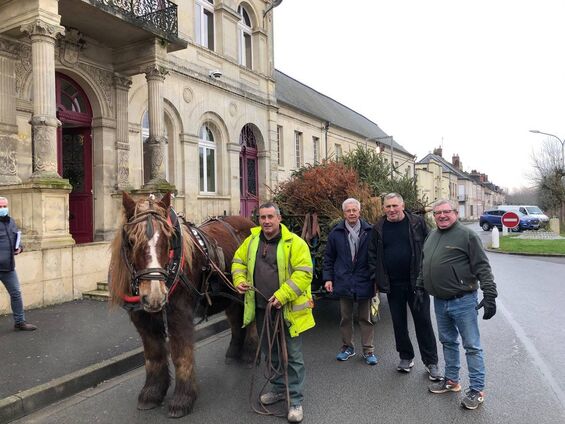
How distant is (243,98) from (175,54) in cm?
392

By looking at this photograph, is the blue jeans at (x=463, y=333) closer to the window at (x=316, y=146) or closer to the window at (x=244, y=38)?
the window at (x=244, y=38)

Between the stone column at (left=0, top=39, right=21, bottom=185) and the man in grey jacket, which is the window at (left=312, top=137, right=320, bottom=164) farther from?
the man in grey jacket

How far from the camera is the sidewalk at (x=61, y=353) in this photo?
4.36m

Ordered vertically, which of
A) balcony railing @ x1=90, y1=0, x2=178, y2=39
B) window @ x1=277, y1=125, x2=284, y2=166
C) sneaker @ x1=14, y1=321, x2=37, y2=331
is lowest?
sneaker @ x1=14, y1=321, x2=37, y2=331

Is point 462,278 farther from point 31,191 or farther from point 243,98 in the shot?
point 243,98

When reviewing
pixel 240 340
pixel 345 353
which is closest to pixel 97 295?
pixel 240 340

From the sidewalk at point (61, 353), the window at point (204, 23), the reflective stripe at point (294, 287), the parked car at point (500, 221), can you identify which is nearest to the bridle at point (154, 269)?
the reflective stripe at point (294, 287)

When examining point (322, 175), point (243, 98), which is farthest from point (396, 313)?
point (243, 98)

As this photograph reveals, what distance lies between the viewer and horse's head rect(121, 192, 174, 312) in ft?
11.0

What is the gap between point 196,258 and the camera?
14.4ft

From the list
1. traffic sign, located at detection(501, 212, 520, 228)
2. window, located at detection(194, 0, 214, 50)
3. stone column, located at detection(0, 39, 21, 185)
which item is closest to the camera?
stone column, located at detection(0, 39, 21, 185)

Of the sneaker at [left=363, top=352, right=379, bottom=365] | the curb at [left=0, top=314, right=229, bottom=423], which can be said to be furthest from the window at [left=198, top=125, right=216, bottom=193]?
the sneaker at [left=363, top=352, right=379, bottom=365]

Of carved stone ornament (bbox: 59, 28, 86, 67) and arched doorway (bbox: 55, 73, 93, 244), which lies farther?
arched doorway (bbox: 55, 73, 93, 244)

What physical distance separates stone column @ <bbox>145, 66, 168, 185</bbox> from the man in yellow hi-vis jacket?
25.4 feet
